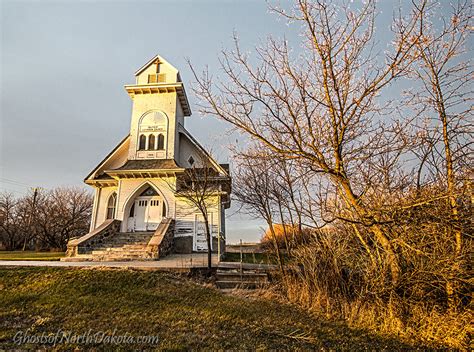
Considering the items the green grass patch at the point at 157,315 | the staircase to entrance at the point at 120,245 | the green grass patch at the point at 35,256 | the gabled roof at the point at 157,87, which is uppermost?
the gabled roof at the point at 157,87

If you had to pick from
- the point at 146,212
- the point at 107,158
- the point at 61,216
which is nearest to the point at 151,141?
the point at 107,158

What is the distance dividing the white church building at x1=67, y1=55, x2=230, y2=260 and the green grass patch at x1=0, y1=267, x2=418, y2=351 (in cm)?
519

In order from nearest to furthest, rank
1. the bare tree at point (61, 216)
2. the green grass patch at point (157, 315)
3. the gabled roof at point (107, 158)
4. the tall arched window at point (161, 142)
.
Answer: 1. the green grass patch at point (157, 315)
2. the gabled roof at point (107, 158)
3. the tall arched window at point (161, 142)
4. the bare tree at point (61, 216)

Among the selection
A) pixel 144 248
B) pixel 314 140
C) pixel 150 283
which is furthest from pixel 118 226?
pixel 314 140

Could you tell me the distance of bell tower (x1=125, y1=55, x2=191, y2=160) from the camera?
18781mm

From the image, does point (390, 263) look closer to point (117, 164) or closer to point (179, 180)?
point (179, 180)

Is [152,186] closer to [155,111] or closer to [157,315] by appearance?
[155,111]

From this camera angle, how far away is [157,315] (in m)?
5.27

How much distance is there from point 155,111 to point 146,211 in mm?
6993

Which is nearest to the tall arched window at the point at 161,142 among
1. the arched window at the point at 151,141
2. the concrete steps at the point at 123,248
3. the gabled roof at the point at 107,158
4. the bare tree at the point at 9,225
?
the arched window at the point at 151,141

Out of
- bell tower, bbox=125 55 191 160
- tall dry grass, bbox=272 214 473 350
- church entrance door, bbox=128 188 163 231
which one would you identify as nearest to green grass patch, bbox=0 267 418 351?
tall dry grass, bbox=272 214 473 350

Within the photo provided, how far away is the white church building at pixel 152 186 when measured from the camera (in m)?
14.3

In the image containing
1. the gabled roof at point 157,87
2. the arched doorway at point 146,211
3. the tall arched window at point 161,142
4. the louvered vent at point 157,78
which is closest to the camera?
the arched doorway at point 146,211

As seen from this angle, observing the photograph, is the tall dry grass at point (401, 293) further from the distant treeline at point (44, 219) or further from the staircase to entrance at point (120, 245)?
the distant treeline at point (44, 219)
